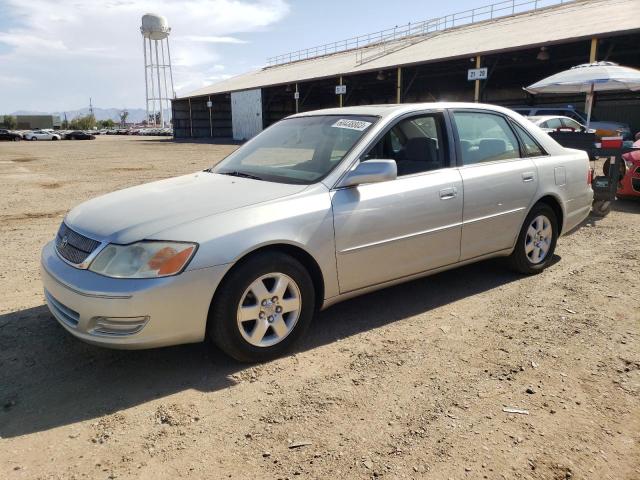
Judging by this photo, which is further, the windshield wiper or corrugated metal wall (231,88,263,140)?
corrugated metal wall (231,88,263,140)

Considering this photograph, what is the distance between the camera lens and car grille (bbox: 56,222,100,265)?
2.98 m

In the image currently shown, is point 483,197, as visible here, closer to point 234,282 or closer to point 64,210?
point 234,282

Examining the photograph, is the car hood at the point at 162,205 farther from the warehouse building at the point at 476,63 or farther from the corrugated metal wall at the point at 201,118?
the corrugated metal wall at the point at 201,118

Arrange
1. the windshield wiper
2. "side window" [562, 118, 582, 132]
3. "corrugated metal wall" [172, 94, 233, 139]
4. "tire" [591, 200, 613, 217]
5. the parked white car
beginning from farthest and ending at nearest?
1. the parked white car
2. "corrugated metal wall" [172, 94, 233, 139]
3. "side window" [562, 118, 582, 132]
4. "tire" [591, 200, 613, 217]
5. the windshield wiper

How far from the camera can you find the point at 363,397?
2842 millimetres

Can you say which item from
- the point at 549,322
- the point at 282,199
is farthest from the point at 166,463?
the point at 549,322

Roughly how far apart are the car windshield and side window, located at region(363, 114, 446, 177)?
0.24 m

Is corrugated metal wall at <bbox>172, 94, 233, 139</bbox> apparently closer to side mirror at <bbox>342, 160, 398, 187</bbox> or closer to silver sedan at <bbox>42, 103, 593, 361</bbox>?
silver sedan at <bbox>42, 103, 593, 361</bbox>

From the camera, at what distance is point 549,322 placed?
12.5ft

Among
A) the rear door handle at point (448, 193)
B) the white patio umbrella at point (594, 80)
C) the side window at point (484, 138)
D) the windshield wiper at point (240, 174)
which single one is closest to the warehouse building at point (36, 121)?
the white patio umbrella at point (594, 80)

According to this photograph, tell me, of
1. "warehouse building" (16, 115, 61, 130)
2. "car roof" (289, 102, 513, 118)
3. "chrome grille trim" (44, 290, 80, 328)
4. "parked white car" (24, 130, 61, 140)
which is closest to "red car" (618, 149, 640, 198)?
"car roof" (289, 102, 513, 118)

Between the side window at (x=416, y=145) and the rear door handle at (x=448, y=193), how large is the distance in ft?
0.69

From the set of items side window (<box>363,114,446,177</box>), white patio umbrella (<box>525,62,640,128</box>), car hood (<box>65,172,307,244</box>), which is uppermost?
white patio umbrella (<box>525,62,640,128</box>)

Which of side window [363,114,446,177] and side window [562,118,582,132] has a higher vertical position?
side window [562,118,582,132]
